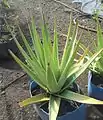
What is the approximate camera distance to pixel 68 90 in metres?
2.28

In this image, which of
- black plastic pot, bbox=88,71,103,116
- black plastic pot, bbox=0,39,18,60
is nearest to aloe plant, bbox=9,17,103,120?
black plastic pot, bbox=88,71,103,116

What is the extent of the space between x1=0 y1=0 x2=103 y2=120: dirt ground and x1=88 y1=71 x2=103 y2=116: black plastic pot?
0.12 meters

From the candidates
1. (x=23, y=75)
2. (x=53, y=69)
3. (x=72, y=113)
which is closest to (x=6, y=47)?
(x=23, y=75)

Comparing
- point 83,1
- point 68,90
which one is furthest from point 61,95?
point 83,1

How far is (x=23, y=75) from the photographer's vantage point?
118 inches

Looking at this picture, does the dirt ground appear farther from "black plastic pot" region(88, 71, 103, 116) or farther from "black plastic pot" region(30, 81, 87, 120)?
"black plastic pot" region(30, 81, 87, 120)

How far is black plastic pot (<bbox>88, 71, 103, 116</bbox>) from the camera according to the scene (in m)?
2.48

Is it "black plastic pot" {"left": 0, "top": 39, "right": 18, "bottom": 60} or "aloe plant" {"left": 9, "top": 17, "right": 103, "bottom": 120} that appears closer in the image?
"aloe plant" {"left": 9, "top": 17, "right": 103, "bottom": 120}

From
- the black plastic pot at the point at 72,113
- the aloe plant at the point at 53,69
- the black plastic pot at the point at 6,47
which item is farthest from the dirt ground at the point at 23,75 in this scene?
the aloe plant at the point at 53,69

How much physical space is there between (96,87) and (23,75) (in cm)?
83

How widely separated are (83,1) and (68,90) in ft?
7.94

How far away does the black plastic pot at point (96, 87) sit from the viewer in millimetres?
2484

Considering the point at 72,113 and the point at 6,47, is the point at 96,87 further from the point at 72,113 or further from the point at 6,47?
the point at 6,47

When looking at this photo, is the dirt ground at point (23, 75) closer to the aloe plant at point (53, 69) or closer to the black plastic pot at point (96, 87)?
the black plastic pot at point (96, 87)
